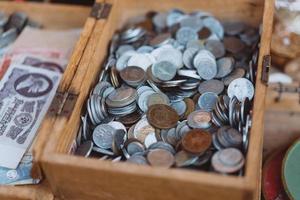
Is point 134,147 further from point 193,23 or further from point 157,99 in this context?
point 193,23

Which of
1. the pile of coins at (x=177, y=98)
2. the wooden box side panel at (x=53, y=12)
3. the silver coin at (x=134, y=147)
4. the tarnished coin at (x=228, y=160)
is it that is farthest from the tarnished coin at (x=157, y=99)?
the wooden box side panel at (x=53, y=12)

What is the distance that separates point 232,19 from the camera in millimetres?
1255

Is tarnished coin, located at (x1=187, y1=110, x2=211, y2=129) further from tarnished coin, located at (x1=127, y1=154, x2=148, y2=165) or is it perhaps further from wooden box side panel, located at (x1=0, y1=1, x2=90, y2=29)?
wooden box side panel, located at (x1=0, y1=1, x2=90, y2=29)

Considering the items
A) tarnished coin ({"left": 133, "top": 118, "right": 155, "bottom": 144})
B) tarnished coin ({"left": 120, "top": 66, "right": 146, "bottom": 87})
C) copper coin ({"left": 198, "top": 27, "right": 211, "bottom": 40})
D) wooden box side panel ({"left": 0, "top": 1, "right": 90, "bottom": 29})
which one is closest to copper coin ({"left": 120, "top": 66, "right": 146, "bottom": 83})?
tarnished coin ({"left": 120, "top": 66, "right": 146, "bottom": 87})

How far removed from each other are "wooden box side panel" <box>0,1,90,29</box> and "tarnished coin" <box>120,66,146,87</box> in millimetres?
335

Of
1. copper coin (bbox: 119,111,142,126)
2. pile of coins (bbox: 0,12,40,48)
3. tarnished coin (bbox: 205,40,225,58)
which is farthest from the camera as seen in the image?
pile of coins (bbox: 0,12,40,48)

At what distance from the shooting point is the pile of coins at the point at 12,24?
1.33 meters

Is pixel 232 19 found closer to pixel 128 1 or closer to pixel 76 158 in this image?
pixel 128 1

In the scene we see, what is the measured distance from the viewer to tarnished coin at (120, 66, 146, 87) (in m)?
1.07

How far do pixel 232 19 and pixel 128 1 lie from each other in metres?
0.29

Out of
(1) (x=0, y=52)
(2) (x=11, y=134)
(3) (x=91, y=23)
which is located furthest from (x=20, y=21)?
(2) (x=11, y=134)

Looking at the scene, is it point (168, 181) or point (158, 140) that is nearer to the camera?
point (168, 181)

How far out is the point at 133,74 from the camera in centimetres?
109

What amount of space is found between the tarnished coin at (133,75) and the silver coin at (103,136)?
0.12 m
